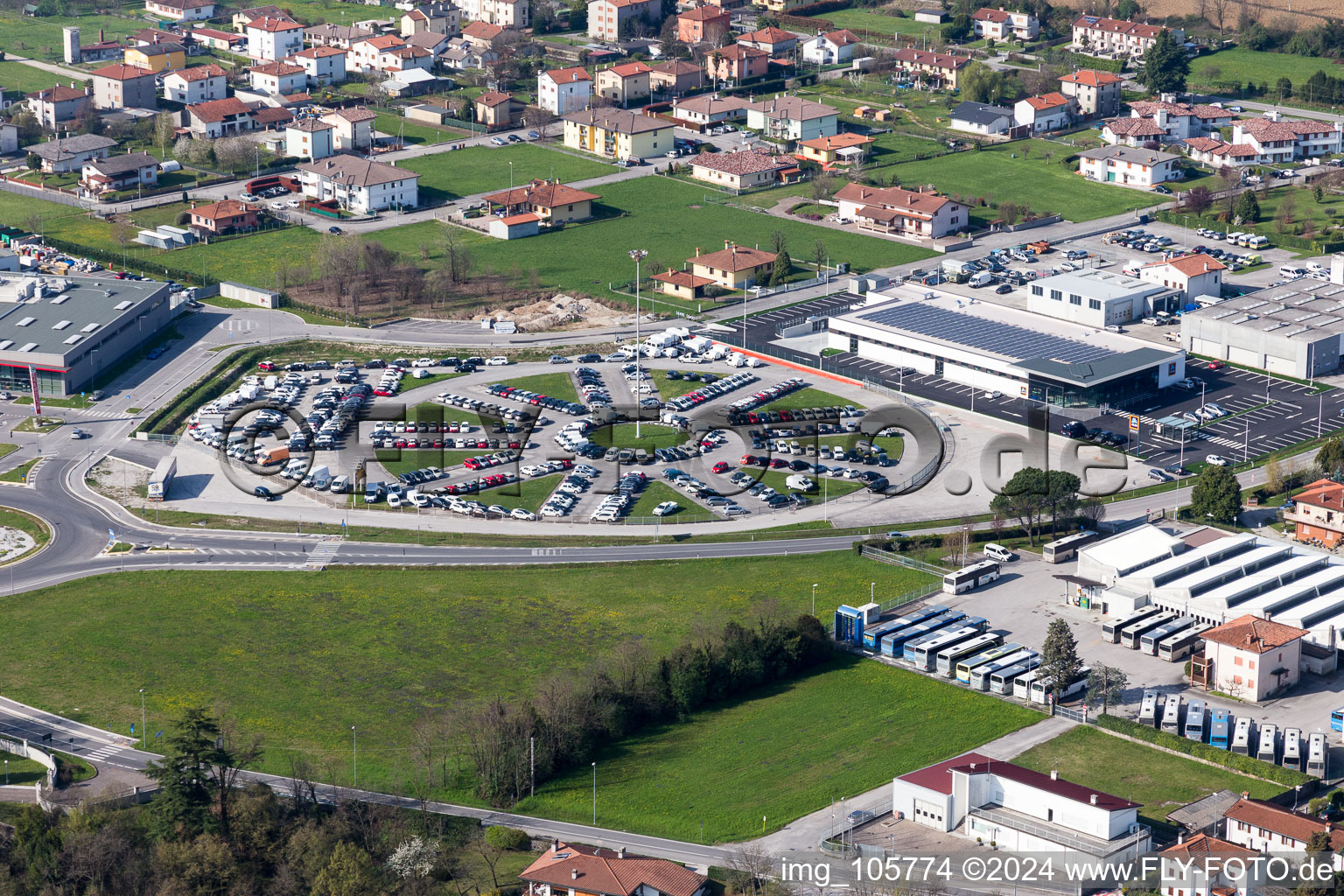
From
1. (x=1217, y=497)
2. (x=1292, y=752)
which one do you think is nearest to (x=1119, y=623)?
(x=1292, y=752)

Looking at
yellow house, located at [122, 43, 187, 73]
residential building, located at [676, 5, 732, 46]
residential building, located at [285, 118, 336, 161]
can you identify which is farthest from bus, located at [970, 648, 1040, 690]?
yellow house, located at [122, 43, 187, 73]

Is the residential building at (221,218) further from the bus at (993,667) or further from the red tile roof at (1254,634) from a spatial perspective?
the red tile roof at (1254,634)

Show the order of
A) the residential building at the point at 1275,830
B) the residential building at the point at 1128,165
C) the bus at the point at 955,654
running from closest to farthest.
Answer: the residential building at the point at 1275,830 → the bus at the point at 955,654 → the residential building at the point at 1128,165

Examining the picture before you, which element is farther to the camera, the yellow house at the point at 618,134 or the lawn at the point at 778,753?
the yellow house at the point at 618,134

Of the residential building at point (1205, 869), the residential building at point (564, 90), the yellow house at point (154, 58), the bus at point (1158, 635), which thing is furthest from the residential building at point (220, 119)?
the residential building at point (1205, 869)

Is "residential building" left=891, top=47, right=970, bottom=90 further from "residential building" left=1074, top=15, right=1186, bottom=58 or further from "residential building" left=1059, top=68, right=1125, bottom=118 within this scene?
"residential building" left=1074, top=15, right=1186, bottom=58

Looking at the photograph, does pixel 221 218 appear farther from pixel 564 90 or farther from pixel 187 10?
pixel 187 10
